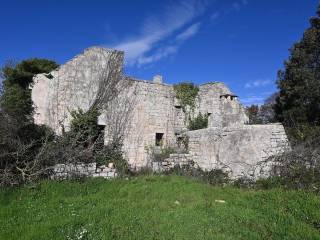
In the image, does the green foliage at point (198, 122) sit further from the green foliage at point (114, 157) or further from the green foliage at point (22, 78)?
the green foliage at point (22, 78)

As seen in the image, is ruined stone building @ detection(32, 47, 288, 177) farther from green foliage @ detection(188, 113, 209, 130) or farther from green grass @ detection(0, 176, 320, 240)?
green grass @ detection(0, 176, 320, 240)

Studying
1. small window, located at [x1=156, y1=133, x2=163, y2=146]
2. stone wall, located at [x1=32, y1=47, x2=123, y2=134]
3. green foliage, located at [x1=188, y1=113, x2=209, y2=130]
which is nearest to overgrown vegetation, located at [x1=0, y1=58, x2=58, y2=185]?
stone wall, located at [x1=32, y1=47, x2=123, y2=134]

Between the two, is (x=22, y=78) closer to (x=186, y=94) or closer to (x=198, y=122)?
(x=186, y=94)

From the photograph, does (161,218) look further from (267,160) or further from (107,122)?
(107,122)

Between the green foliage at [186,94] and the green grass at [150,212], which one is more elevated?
the green foliage at [186,94]

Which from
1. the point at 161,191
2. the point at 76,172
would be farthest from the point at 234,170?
the point at 76,172

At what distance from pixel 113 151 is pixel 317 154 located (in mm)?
8509

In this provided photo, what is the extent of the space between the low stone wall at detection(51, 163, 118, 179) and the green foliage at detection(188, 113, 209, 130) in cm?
708

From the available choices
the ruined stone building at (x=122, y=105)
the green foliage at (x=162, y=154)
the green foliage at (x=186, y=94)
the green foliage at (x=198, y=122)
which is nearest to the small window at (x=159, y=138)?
the ruined stone building at (x=122, y=105)

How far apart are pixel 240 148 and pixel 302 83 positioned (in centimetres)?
774

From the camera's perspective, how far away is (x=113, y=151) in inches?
642

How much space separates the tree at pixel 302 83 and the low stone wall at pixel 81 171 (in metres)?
10.2

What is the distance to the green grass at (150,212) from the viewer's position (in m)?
6.42

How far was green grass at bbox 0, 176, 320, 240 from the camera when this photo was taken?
253 inches
